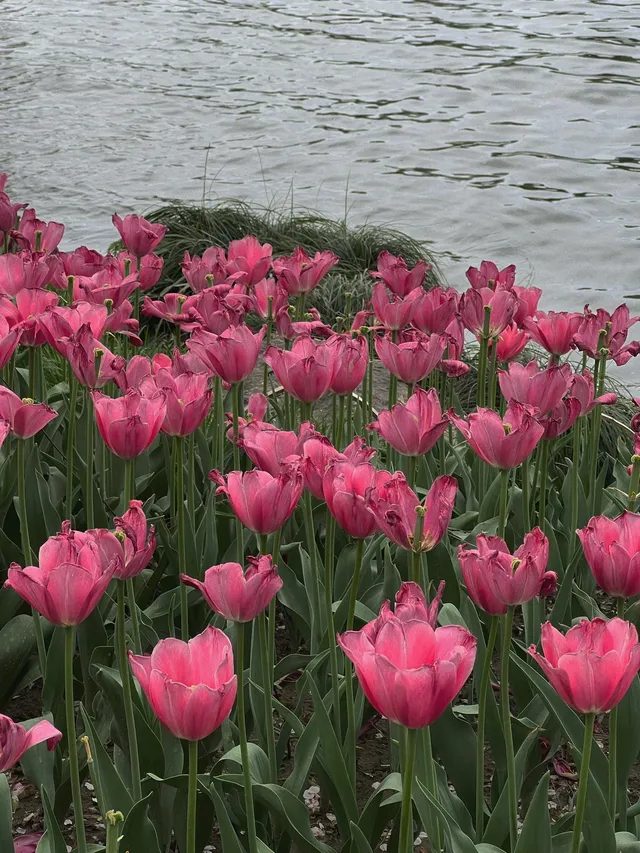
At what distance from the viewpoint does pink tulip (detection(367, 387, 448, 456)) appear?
1704 mm

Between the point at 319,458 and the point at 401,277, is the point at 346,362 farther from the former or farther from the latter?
the point at 401,277

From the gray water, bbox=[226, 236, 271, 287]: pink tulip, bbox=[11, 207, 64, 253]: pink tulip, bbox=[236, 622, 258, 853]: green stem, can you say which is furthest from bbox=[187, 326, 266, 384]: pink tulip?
the gray water

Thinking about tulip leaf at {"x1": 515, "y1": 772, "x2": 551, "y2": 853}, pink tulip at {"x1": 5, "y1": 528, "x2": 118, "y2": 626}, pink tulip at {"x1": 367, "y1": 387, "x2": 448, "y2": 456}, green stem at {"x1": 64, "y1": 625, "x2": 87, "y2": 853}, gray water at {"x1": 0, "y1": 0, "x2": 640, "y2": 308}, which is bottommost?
gray water at {"x1": 0, "y1": 0, "x2": 640, "y2": 308}

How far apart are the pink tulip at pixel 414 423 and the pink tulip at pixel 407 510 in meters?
0.31

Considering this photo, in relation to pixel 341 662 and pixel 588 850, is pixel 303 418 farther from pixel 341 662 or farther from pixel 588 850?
pixel 588 850

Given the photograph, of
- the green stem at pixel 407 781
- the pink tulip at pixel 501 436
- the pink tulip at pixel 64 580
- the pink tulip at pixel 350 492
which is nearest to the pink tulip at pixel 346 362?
the pink tulip at pixel 501 436

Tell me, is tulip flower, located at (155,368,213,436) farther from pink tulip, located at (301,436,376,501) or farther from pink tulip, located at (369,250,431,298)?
pink tulip, located at (369,250,431,298)

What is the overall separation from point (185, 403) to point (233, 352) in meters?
0.17

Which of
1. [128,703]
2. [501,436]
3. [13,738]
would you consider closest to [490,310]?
[501,436]

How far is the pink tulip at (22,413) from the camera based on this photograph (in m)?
1.67

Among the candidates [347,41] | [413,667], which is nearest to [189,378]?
Result: [413,667]

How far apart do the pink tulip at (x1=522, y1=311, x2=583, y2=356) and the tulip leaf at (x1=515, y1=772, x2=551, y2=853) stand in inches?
44.9

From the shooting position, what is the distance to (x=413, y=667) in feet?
3.53

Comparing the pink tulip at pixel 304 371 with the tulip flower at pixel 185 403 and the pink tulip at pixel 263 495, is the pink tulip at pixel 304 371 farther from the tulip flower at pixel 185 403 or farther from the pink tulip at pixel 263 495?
the pink tulip at pixel 263 495
